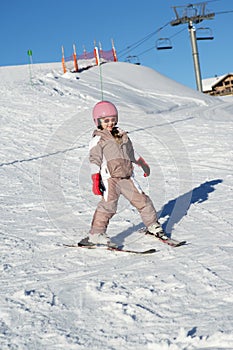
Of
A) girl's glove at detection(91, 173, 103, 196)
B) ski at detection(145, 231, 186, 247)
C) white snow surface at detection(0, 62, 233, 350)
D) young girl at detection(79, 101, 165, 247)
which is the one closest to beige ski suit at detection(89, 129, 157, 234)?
young girl at detection(79, 101, 165, 247)

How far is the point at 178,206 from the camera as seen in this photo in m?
6.27

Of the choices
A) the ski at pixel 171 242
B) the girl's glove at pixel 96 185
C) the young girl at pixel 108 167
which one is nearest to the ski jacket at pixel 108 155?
the young girl at pixel 108 167

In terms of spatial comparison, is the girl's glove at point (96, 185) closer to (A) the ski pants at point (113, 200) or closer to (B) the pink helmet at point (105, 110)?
(A) the ski pants at point (113, 200)

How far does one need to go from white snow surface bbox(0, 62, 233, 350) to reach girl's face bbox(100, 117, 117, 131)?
1143mm

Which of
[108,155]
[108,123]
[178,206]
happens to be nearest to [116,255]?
[108,155]

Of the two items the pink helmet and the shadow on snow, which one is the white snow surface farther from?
the pink helmet

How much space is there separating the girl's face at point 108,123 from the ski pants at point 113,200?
504 millimetres

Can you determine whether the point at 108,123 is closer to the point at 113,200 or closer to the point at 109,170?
the point at 109,170

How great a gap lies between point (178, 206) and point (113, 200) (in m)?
1.97

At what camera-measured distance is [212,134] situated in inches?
507

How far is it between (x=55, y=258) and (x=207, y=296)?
5.19 ft

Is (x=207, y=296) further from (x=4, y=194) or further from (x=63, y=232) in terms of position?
(x=4, y=194)

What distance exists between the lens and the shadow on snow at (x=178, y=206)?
16.8 feet

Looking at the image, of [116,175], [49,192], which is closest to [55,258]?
[116,175]
